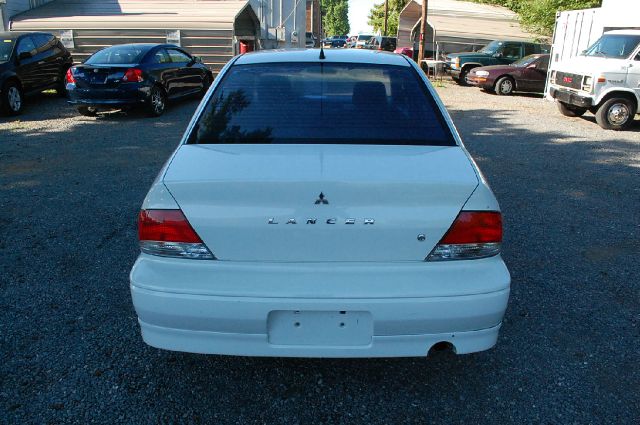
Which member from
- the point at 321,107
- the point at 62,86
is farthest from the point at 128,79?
the point at 321,107

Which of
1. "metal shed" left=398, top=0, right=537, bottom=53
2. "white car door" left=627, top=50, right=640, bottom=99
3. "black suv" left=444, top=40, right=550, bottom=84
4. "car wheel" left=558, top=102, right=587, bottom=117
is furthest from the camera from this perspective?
"metal shed" left=398, top=0, right=537, bottom=53

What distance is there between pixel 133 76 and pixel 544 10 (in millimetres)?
19018

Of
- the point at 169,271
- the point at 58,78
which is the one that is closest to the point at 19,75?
the point at 58,78

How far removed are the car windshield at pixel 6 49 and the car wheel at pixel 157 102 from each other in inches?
119

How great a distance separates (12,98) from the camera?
36.7 feet

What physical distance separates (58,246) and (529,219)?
174 inches

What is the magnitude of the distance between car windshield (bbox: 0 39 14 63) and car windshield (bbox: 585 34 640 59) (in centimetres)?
1253

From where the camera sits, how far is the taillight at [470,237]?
7.73 feet

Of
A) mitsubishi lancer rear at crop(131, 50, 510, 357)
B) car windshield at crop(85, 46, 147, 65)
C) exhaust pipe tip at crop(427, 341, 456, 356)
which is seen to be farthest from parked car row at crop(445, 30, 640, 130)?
exhaust pipe tip at crop(427, 341, 456, 356)

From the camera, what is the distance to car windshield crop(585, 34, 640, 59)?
1108 cm

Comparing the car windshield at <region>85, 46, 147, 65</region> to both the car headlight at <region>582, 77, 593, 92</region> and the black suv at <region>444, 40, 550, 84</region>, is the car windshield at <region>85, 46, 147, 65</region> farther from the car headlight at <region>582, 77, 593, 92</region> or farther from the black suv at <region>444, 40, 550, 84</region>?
A: the black suv at <region>444, 40, 550, 84</region>

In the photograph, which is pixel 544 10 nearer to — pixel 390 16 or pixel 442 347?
pixel 442 347

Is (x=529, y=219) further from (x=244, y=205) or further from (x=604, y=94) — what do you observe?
(x=604, y=94)

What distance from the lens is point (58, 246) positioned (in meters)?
4.59
